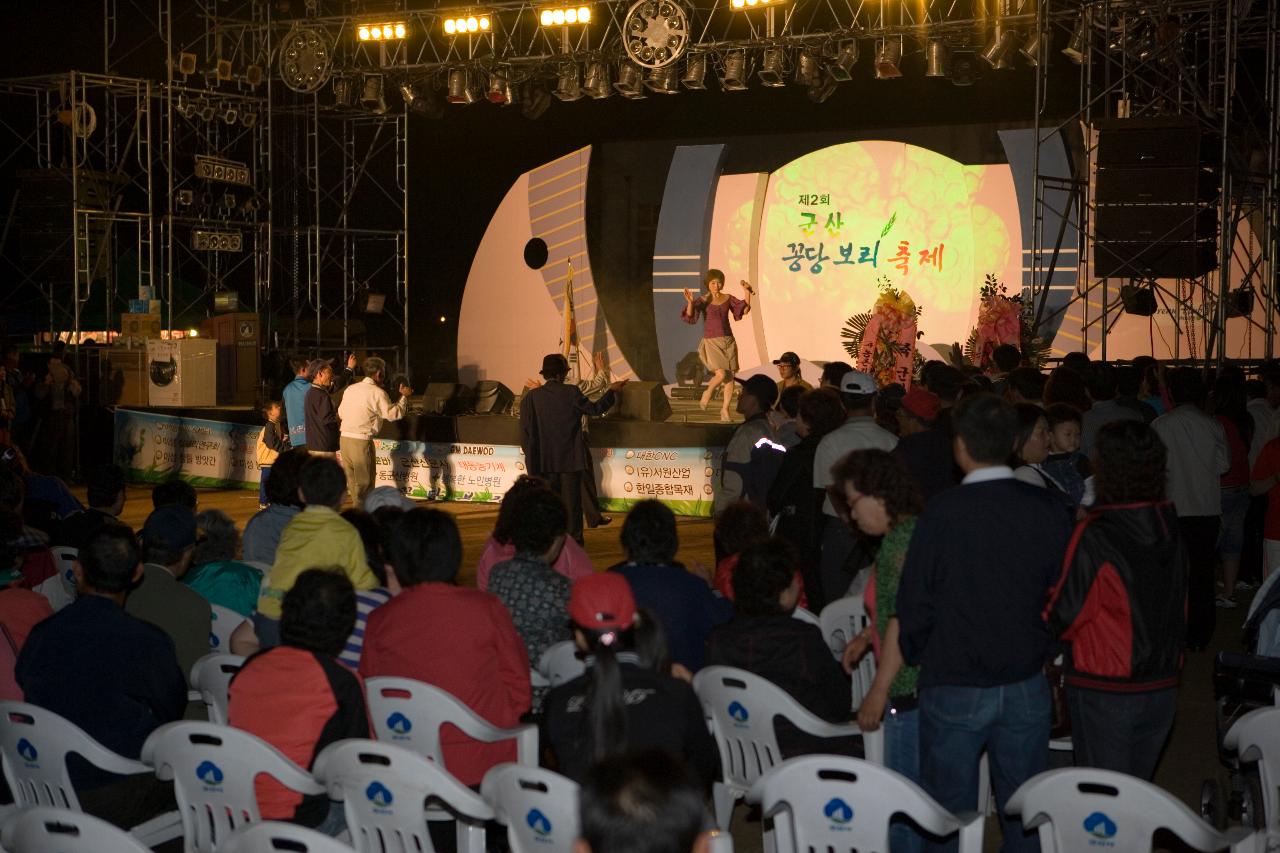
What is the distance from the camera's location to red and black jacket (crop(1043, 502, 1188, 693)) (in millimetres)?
3457

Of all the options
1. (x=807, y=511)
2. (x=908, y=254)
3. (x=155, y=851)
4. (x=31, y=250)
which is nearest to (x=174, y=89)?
(x=31, y=250)

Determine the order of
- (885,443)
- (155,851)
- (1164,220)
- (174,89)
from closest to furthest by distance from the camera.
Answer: (155,851), (885,443), (1164,220), (174,89)

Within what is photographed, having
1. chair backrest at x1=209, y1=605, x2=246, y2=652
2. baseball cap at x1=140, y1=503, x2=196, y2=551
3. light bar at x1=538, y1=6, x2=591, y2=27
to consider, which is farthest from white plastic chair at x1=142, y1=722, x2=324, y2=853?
light bar at x1=538, y1=6, x2=591, y2=27

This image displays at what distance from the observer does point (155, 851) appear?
415cm

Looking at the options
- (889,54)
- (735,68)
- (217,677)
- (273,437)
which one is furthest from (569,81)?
(217,677)

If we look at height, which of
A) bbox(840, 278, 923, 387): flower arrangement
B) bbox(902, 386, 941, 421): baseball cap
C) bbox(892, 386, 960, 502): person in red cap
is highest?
bbox(840, 278, 923, 387): flower arrangement

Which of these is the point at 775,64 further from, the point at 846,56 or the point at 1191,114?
the point at 1191,114

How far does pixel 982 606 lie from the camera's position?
3.30 m

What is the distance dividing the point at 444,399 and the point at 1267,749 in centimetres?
1301

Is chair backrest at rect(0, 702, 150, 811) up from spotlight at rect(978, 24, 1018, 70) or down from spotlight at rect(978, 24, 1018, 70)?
down

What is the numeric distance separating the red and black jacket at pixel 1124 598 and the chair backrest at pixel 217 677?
2.31 m

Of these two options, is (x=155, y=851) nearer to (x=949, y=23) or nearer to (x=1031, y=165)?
(x=949, y=23)

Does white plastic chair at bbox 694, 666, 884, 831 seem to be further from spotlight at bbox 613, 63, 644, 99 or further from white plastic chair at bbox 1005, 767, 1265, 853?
spotlight at bbox 613, 63, 644, 99

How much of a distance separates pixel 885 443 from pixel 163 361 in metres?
12.0
